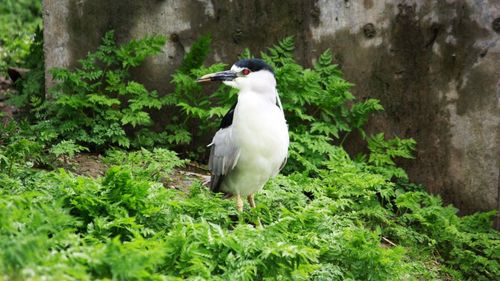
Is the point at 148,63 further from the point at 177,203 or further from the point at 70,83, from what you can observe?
the point at 177,203

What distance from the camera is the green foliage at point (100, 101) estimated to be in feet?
27.8

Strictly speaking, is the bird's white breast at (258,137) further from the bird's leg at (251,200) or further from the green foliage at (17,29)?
the green foliage at (17,29)

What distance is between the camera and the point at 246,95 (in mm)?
7035

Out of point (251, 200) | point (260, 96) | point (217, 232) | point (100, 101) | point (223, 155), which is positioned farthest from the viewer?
point (100, 101)

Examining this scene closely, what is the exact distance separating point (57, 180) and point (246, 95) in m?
1.86

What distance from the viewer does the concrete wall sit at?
28.5ft

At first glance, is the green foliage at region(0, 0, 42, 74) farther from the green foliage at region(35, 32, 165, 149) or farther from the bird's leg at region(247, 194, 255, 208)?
the bird's leg at region(247, 194, 255, 208)

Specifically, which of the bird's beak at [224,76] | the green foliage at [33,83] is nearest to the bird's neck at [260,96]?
the bird's beak at [224,76]

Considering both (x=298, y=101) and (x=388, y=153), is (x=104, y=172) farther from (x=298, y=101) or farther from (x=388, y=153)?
(x=388, y=153)

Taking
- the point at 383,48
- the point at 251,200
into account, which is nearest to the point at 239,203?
the point at 251,200

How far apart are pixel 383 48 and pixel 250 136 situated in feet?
8.83

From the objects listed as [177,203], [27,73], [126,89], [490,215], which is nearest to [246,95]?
[177,203]

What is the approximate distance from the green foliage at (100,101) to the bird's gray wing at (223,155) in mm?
1387

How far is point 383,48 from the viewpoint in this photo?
8.95 m
